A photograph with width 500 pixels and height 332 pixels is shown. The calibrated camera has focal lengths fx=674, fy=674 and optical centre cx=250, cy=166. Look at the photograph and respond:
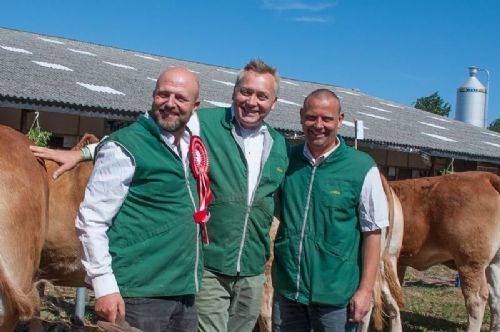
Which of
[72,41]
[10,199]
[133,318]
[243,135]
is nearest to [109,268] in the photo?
[133,318]

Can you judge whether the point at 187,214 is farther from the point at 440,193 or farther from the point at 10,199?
the point at 440,193

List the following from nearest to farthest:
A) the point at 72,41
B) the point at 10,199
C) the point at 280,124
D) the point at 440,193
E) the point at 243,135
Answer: the point at 10,199 → the point at 243,135 → the point at 440,193 → the point at 280,124 → the point at 72,41

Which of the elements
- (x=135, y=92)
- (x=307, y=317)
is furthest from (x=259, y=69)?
(x=135, y=92)

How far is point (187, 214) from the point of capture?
9.70 ft

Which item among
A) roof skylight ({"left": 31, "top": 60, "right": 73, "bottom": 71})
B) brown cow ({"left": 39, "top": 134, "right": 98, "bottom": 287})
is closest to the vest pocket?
brown cow ({"left": 39, "top": 134, "right": 98, "bottom": 287})

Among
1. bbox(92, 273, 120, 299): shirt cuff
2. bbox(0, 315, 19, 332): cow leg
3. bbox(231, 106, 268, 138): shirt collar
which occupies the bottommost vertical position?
bbox(0, 315, 19, 332): cow leg

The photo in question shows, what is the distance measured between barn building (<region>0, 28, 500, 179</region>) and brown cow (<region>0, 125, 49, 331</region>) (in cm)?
531

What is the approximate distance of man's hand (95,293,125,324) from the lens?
2730 millimetres

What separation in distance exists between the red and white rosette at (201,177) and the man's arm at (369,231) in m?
0.84

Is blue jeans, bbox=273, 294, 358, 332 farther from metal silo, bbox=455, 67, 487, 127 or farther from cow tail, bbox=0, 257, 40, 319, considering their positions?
metal silo, bbox=455, 67, 487, 127

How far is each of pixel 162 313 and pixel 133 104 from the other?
7.65 meters

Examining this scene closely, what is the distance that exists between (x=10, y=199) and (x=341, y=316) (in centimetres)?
174

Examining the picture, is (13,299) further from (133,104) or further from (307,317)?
(133,104)

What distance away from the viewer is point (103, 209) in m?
2.78
